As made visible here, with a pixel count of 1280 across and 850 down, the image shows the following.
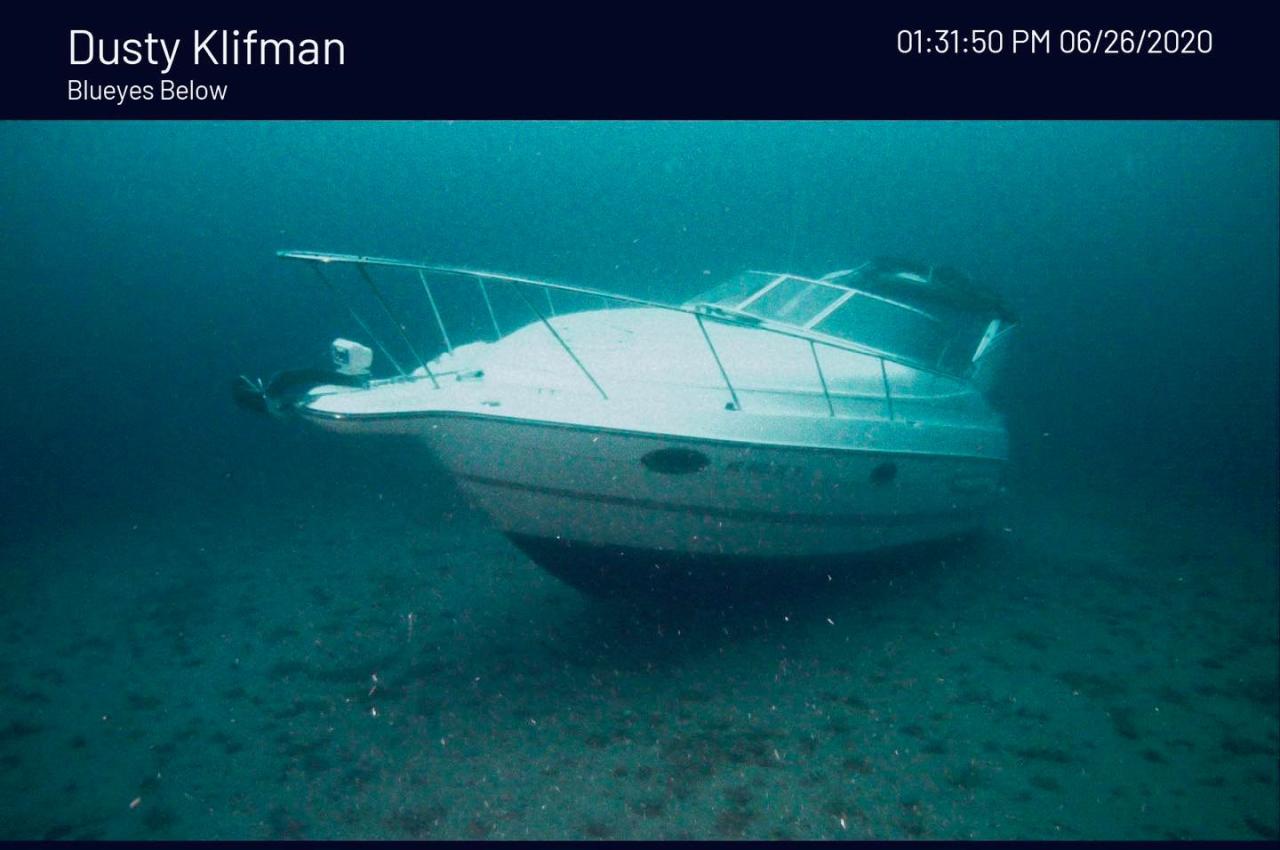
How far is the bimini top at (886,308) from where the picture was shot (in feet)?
14.5

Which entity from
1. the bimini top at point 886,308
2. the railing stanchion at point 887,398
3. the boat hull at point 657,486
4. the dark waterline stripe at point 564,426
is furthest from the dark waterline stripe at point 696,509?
the bimini top at point 886,308

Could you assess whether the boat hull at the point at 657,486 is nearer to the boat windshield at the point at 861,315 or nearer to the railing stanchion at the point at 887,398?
the railing stanchion at the point at 887,398

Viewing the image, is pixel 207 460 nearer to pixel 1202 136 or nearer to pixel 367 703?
pixel 367 703

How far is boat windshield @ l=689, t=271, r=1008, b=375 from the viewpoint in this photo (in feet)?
14.4

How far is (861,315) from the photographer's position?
4.55 meters

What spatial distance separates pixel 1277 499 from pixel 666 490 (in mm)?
8582

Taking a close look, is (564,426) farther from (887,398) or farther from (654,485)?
(887,398)

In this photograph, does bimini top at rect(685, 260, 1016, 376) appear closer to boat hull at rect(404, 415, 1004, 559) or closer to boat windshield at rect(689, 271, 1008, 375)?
boat windshield at rect(689, 271, 1008, 375)

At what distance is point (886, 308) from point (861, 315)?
11.2 inches

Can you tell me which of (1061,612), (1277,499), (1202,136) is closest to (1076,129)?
(1202,136)

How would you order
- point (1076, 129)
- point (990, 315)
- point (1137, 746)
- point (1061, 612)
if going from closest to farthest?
1. point (1137, 746)
2. point (1061, 612)
3. point (990, 315)
4. point (1076, 129)

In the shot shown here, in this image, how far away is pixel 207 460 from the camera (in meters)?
8.62

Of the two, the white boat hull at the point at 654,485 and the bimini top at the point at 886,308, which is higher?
the bimini top at the point at 886,308

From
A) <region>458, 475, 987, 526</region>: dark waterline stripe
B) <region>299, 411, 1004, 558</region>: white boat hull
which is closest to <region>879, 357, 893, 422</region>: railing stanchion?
<region>299, 411, 1004, 558</region>: white boat hull
